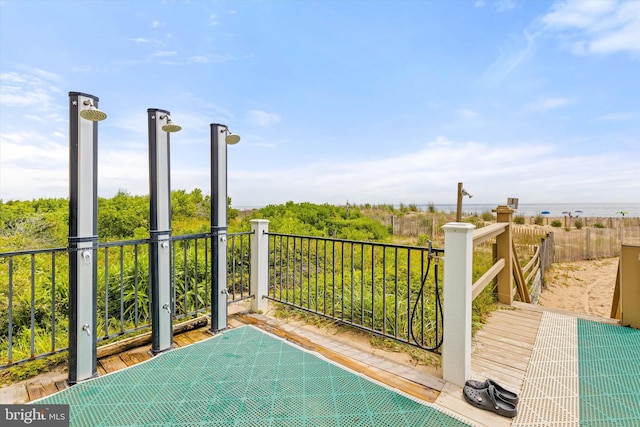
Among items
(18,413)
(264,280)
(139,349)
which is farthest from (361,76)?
(18,413)

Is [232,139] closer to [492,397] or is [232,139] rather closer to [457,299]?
[457,299]

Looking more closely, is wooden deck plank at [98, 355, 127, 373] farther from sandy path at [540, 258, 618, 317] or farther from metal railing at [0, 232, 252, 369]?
sandy path at [540, 258, 618, 317]

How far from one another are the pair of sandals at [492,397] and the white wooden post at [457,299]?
11cm

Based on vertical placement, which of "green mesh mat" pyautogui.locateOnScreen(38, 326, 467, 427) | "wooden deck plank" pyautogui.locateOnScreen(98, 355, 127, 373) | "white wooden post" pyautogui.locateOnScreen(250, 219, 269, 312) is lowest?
"wooden deck plank" pyautogui.locateOnScreen(98, 355, 127, 373)

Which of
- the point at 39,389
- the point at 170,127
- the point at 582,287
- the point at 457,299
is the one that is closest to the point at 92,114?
the point at 170,127

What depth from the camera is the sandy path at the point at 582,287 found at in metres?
5.58

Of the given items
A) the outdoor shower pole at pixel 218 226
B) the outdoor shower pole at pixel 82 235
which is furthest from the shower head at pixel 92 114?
the outdoor shower pole at pixel 218 226

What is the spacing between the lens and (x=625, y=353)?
2.24 m

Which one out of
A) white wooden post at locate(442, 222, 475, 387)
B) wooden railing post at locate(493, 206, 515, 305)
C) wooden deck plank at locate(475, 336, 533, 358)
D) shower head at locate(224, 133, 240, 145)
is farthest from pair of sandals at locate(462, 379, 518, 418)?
shower head at locate(224, 133, 240, 145)

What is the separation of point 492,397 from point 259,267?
2.53m

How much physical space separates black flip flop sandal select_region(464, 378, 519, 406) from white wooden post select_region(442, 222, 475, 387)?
6 cm

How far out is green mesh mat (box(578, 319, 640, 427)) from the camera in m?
1.54

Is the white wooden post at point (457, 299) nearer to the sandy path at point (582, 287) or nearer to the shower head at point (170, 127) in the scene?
the shower head at point (170, 127)

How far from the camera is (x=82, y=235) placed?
1.86 meters
